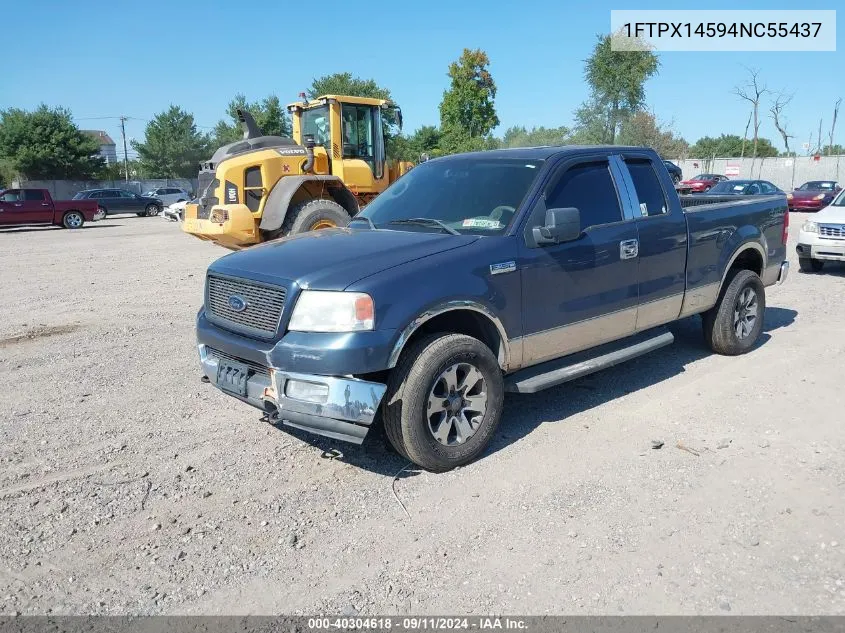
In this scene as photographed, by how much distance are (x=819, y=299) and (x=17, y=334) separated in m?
10.3

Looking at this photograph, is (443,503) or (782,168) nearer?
(443,503)

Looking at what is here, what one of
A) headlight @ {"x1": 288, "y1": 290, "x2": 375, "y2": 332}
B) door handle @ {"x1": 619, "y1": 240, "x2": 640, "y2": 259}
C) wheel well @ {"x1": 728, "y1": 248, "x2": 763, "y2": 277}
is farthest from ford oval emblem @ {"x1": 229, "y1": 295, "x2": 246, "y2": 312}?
wheel well @ {"x1": 728, "y1": 248, "x2": 763, "y2": 277}

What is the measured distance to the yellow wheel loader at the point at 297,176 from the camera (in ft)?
37.7

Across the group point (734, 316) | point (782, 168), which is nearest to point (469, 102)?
point (782, 168)

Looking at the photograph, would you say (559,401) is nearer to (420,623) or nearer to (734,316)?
(734,316)

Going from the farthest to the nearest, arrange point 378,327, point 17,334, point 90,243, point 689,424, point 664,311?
point 90,243 < point 17,334 < point 664,311 < point 689,424 < point 378,327

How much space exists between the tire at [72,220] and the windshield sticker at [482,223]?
28.5 metres

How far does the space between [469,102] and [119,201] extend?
29715 millimetres

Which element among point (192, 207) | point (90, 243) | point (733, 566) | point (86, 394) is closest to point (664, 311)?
point (733, 566)

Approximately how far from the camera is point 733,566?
326 centimetres

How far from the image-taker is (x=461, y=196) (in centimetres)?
514

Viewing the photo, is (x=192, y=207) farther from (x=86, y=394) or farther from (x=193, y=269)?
(x=86, y=394)

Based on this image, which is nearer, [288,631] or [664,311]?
[288,631]

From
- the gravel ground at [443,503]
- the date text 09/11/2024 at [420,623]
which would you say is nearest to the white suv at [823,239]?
the gravel ground at [443,503]
